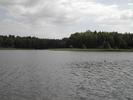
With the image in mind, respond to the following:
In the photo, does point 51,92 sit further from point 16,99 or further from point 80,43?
point 80,43

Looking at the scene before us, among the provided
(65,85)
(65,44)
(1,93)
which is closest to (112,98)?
(65,85)

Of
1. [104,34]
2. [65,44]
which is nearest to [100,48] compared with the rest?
[104,34]

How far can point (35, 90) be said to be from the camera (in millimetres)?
23344

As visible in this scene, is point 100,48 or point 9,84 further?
point 100,48

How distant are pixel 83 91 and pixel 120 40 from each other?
136m

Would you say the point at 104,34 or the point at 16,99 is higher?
the point at 104,34

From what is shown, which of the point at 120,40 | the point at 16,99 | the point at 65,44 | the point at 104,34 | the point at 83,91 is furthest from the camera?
the point at 65,44

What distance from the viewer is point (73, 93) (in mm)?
22062

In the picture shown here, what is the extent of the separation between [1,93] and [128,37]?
147 meters

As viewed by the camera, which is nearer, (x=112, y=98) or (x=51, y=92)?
(x=112, y=98)

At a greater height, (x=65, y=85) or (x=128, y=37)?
(x=128, y=37)

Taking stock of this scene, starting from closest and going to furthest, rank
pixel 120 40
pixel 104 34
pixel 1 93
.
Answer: pixel 1 93 → pixel 120 40 → pixel 104 34

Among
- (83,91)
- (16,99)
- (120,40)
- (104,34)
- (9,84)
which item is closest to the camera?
(16,99)

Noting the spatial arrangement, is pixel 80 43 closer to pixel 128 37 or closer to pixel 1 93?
pixel 128 37
